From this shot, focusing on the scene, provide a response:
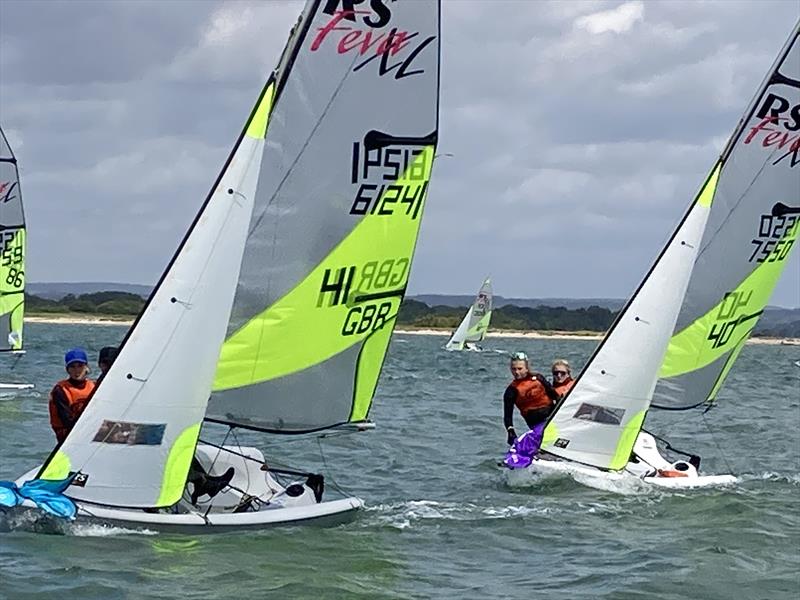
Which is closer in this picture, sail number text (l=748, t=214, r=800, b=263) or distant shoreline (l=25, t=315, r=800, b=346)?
sail number text (l=748, t=214, r=800, b=263)

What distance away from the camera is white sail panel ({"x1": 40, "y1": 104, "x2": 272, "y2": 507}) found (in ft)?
27.2

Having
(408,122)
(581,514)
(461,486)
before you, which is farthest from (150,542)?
(461,486)

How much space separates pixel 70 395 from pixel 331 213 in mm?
2179

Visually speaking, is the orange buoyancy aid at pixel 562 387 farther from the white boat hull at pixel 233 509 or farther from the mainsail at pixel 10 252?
the mainsail at pixel 10 252

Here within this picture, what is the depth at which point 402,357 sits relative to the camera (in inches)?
1843

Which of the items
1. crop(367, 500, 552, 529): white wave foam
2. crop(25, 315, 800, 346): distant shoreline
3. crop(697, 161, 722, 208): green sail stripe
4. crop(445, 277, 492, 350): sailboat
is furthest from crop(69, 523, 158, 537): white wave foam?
crop(25, 315, 800, 346): distant shoreline

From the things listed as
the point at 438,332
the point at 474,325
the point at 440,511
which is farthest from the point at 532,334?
the point at 440,511

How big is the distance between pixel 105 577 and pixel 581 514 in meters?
4.77

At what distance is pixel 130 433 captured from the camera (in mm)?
8312

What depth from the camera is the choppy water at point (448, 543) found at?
314 inches

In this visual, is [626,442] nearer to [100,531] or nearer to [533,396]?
[533,396]

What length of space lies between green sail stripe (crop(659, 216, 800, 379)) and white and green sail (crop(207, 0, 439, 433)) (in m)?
4.73

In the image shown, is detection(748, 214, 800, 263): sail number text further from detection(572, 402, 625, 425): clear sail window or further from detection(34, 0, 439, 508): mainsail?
detection(34, 0, 439, 508): mainsail

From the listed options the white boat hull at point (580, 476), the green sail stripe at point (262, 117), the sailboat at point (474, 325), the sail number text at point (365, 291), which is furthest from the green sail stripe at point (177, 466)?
the sailboat at point (474, 325)
